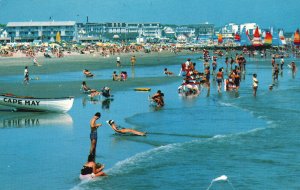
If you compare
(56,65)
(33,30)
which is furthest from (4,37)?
(56,65)

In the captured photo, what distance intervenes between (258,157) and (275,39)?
118800 mm

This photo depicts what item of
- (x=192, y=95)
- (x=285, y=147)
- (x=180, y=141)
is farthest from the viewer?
(x=192, y=95)

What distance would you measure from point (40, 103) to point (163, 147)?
872 cm

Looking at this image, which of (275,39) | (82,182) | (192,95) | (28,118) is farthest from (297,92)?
(275,39)

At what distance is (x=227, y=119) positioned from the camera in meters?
23.1

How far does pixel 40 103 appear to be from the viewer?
80.5ft

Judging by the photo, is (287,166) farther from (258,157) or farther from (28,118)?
(28,118)

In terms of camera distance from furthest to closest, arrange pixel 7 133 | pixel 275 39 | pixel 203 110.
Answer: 1. pixel 275 39
2. pixel 203 110
3. pixel 7 133

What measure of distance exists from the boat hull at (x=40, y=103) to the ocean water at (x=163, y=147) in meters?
0.37

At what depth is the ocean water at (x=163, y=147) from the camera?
532 inches

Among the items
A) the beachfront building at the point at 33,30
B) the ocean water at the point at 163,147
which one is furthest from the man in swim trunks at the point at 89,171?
the beachfront building at the point at 33,30

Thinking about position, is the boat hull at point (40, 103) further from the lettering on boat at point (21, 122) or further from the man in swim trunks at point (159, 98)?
the man in swim trunks at point (159, 98)

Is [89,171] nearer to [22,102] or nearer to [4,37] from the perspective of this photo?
[22,102]

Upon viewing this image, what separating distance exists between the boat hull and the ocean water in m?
0.37
